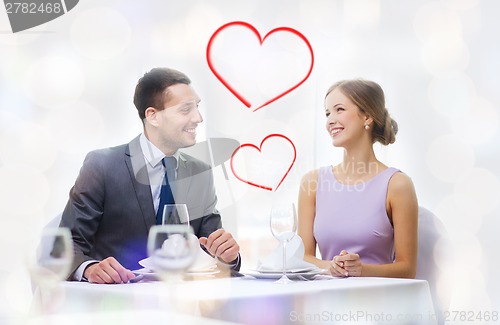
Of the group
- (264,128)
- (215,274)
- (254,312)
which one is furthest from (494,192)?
(254,312)

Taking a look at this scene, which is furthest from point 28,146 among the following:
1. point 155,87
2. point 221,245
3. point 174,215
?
point 174,215

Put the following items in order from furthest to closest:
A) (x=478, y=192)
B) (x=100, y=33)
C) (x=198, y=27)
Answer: (x=198, y=27), (x=100, y=33), (x=478, y=192)

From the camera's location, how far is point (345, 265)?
5.27ft

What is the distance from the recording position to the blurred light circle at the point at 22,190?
279 cm

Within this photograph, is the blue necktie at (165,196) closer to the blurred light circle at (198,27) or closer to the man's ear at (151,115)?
the man's ear at (151,115)

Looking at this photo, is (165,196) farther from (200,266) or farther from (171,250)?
(171,250)

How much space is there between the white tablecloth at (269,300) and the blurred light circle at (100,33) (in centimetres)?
192

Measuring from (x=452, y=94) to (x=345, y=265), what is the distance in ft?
4.61

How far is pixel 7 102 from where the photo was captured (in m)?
2.78

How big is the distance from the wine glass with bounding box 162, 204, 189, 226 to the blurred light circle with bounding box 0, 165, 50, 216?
1719 millimetres

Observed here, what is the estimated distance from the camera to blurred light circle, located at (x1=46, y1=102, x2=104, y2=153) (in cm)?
297

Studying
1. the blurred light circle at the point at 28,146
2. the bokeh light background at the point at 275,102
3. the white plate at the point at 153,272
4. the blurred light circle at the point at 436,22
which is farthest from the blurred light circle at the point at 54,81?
the white plate at the point at 153,272

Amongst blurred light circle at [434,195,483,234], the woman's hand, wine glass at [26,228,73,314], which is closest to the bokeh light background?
blurred light circle at [434,195,483,234]

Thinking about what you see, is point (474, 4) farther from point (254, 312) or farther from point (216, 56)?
point (254, 312)
